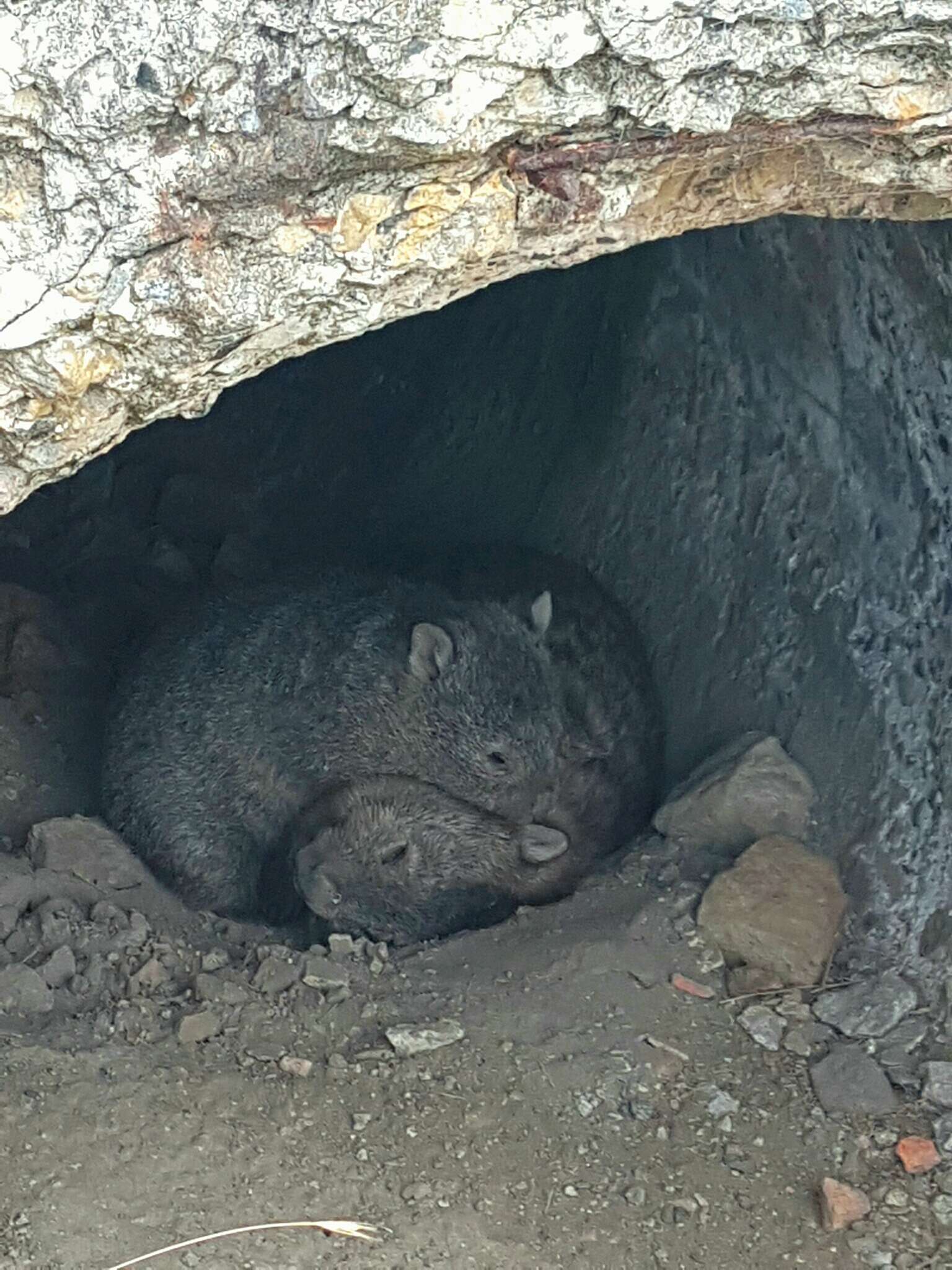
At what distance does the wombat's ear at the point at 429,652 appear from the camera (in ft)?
17.7

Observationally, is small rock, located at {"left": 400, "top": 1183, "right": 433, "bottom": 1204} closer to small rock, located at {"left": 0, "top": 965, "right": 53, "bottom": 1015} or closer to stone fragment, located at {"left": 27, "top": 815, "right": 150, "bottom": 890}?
small rock, located at {"left": 0, "top": 965, "right": 53, "bottom": 1015}

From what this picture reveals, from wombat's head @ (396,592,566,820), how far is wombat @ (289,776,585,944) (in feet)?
0.31

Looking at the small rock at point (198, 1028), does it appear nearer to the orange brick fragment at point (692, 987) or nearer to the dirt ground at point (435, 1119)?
the dirt ground at point (435, 1119)

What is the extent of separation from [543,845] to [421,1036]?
1.39m

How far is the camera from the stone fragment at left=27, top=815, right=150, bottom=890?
14.6 feet

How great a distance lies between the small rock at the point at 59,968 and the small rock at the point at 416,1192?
1.19 metres

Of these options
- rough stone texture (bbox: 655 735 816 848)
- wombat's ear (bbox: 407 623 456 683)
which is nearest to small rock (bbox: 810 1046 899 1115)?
rough stone texture (bbox: 655 735 816 848)

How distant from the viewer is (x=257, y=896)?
17.4 feet

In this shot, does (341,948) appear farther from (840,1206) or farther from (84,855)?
(840,1206)

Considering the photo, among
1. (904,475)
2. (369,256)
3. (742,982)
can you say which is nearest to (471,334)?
(904,475)

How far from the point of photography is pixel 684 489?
5.39 meters

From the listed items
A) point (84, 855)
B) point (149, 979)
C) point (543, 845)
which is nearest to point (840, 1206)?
point (149, 979)

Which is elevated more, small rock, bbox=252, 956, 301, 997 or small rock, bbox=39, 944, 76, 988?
small rock, bbox=252, 956, 301, 997

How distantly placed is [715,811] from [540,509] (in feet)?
6.11
